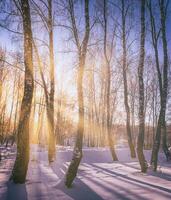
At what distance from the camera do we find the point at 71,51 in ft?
40.4

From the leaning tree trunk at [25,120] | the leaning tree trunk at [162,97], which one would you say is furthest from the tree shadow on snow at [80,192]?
the leaning tree trunk at [162,97]

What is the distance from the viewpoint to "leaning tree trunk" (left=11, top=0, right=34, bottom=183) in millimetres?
8242

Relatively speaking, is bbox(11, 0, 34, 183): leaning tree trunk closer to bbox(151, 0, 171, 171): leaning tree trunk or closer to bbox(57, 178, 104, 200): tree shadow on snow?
bbox(57, 178, 104, 200): tree shadow on snow

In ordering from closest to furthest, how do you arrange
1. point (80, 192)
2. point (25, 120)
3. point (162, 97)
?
1. point (80, 192)
2. point (25, 120)
3. point (162, 97)

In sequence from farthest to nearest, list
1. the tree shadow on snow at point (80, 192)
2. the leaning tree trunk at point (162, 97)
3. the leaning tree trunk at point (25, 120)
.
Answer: the leaning tree trunk at point (162, 97) < the leaning tree trunk at point (25, 120) < the tree shadow on snow at point (80, 192)

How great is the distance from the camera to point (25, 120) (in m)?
8.48

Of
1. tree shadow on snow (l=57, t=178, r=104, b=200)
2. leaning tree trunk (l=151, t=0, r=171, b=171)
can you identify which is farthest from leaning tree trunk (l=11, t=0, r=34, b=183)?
leaning tree trunk (l=151, t=0, r=171, b=171)

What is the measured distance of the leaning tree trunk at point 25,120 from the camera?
27.0ft

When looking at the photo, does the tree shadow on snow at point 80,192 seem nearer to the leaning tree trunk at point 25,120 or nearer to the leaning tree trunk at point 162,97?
the leaning tree trunk at point 25,120

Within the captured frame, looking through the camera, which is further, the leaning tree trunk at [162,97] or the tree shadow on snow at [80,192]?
the leaning tree trunk at [162,97]

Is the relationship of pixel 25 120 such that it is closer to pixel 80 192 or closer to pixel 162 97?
pixel 80 192

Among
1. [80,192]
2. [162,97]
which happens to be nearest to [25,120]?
[80,192]

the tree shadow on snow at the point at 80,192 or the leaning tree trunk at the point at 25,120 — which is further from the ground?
the leaning tree trunk at the point at 25,120

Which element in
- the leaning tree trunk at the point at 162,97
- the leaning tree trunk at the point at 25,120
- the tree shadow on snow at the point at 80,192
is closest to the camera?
the tree shadow on snow at the point at 80,192
